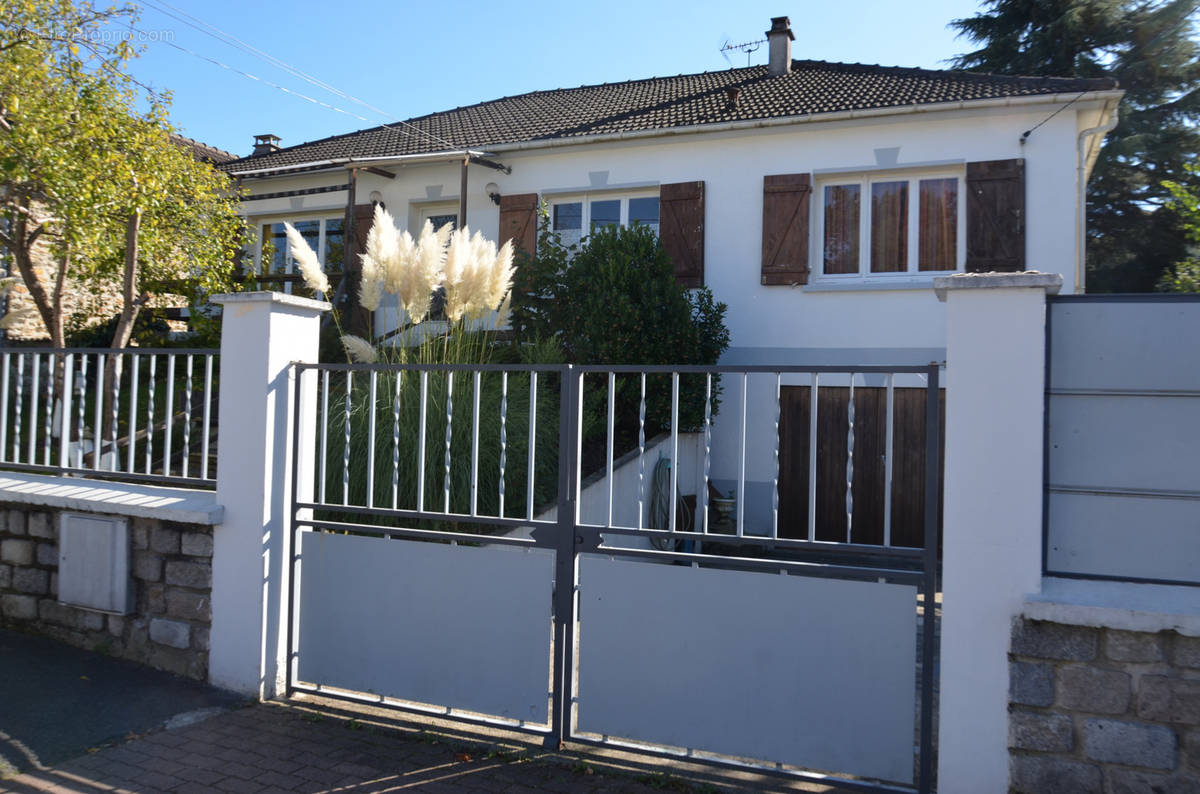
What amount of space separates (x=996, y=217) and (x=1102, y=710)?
851 centimetres

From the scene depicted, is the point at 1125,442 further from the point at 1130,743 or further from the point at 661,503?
the point at 661,503

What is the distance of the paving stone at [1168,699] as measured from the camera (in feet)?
10.3

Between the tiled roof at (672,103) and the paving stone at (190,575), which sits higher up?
the tiled roof at (672,103)

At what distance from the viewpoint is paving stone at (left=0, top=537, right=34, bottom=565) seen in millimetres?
5605

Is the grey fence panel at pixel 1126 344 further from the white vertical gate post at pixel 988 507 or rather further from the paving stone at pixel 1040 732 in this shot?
the paving stone at pixel 1040 732

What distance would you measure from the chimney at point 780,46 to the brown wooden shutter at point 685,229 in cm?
393

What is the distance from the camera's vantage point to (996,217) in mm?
10516

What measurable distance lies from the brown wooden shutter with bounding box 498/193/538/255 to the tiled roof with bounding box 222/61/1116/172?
930mm

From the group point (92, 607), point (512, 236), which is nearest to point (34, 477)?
point (92, 607)

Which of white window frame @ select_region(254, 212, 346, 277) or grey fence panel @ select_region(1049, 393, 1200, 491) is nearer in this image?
grey fence panel @ select_region(1049, 393, 1200, 491)

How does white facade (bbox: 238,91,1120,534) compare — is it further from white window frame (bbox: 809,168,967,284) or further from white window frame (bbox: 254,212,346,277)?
white window frame (bbox: 254,212,346,277)

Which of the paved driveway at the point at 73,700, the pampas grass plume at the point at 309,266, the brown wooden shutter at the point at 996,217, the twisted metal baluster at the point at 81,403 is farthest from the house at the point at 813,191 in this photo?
the paved driveway at the point at 73,700

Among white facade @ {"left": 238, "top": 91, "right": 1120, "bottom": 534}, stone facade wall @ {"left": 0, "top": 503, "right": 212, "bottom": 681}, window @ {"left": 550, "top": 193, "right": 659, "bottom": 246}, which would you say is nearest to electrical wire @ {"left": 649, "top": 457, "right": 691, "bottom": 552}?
white facade @ {"left": 238, "top": 91, "right": 1120, "bottom": 534}

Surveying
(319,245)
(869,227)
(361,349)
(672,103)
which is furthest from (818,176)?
(319,245)
